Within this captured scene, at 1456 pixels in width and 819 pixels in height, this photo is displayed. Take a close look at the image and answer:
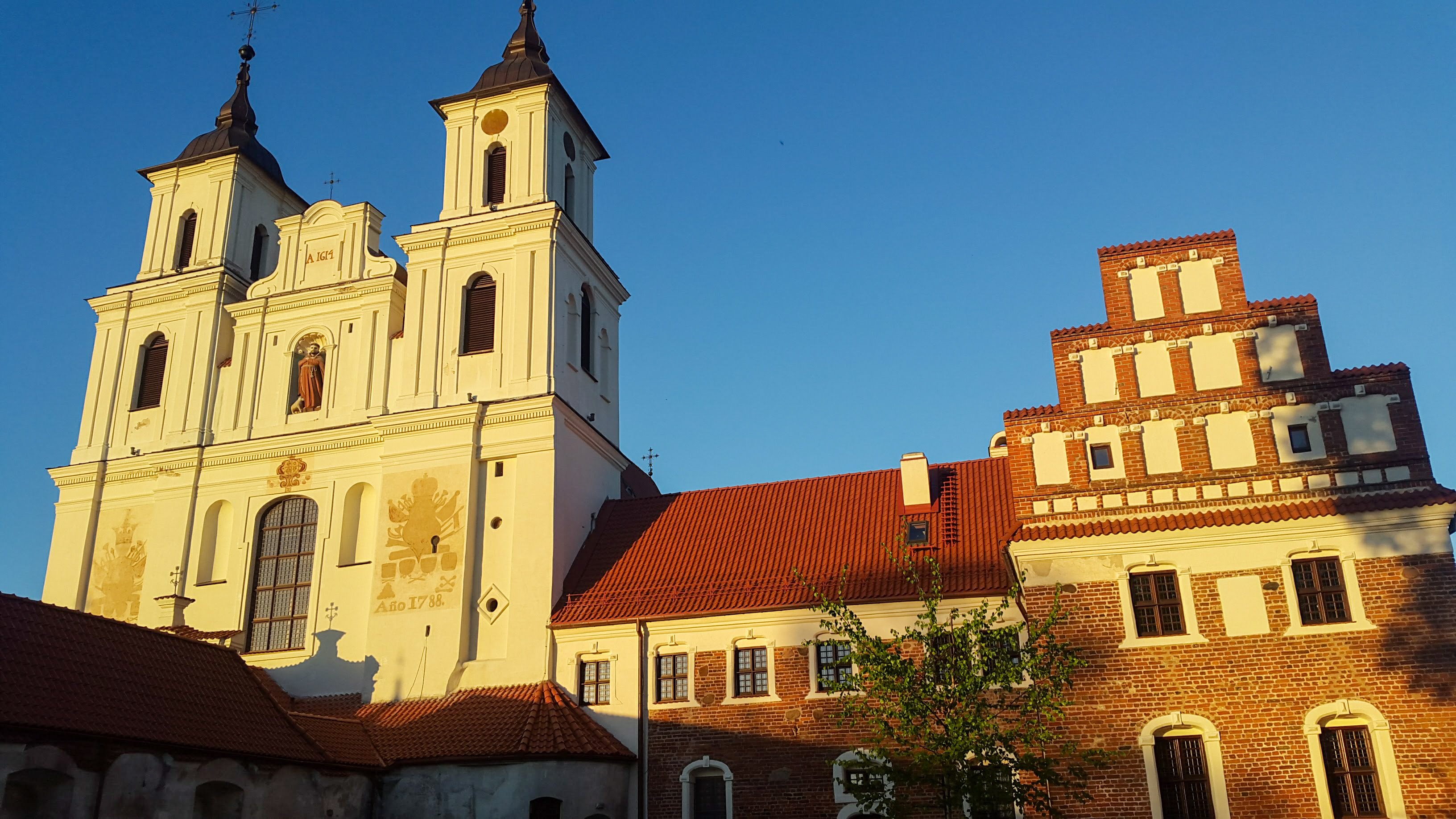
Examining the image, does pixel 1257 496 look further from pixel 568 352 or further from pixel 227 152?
pixel 227 152

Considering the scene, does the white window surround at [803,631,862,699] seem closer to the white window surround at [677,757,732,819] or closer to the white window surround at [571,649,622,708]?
the white window surround at [677,757,732,819]

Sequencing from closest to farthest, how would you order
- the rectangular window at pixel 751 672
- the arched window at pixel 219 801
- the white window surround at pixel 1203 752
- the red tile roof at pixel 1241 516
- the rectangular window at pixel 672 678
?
the white window surround at pixel 1203 752, the red tile roof at pixel 1241 516, the arched window at pixel 219 801, the rectangular window at pixel 751 672, the rectangular window at pixel 672 678

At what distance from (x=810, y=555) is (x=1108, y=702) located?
8601 millimetres

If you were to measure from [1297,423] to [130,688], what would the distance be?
21340 mm

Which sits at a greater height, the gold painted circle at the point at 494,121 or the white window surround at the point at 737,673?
the gold painted circle at the point at 494,121

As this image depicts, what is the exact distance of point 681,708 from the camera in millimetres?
25406

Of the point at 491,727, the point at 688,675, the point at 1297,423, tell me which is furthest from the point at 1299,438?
the point at 491,727

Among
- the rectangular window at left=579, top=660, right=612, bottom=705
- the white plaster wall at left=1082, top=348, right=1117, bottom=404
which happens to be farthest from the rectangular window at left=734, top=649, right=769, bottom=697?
the white plaster wall at left=1082, top=348, right=1117, bottom=404

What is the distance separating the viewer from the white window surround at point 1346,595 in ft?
65.6

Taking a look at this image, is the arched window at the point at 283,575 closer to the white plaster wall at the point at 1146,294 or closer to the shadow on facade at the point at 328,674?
the shadow on facade at the point at 328,674

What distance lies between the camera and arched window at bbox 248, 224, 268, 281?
1410 inches

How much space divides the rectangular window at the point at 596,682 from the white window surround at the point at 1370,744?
14.2 meters

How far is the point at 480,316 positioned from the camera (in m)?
31.0

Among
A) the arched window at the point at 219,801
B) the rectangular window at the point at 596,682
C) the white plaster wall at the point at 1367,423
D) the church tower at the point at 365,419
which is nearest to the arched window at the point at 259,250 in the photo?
the church tower at the point at 365,419
